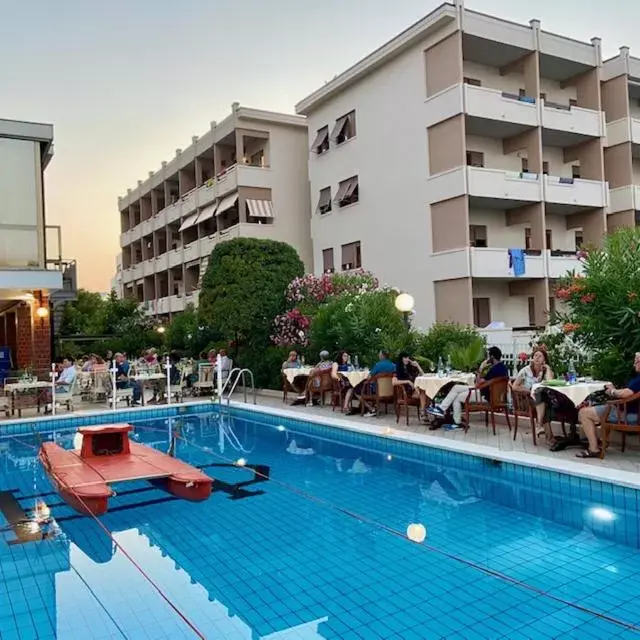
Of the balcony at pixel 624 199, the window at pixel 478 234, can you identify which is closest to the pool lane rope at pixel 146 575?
the window at pixel 478 234

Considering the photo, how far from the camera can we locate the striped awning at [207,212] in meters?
31.2

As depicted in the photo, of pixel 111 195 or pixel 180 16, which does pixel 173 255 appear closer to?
pixel 111 195

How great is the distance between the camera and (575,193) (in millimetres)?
23328

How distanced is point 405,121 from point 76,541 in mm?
20428

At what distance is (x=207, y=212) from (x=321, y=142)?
751cm

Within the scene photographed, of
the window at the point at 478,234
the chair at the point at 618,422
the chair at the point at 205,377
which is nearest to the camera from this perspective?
the chair at the point at 618,422

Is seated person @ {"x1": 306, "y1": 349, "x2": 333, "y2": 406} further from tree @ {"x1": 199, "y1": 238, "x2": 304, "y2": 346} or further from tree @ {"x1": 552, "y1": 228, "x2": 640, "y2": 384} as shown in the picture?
tree @ {"x1": 552, "y1": 228, "x2": 640, "y2": 384}

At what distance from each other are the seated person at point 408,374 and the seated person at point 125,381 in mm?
7376

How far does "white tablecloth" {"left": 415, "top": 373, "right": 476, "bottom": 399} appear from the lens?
10391 mm

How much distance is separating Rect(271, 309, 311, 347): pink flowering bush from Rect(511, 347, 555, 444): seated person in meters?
7.86

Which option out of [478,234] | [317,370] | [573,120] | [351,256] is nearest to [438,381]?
[317,370]

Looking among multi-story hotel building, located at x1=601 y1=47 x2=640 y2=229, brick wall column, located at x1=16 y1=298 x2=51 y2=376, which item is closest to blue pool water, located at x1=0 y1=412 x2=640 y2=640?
brick wall column, located at x1=16 y1=298 x2=51 y2=376

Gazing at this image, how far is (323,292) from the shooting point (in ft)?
58.0

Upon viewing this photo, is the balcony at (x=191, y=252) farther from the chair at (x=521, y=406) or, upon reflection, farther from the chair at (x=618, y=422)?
the chair at (x=618, y=422)
